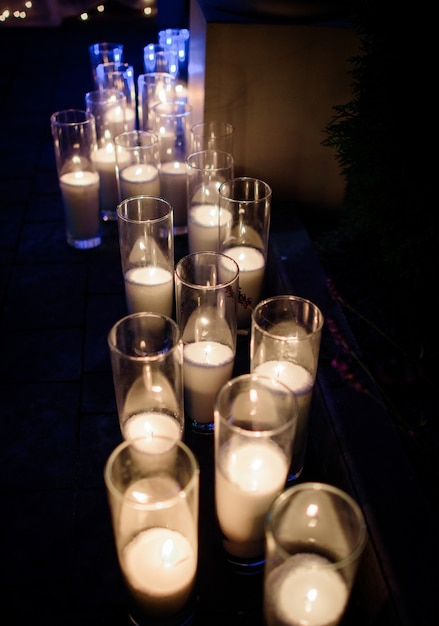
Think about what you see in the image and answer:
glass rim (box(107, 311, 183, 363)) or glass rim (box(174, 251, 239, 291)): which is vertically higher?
glass rim (box(174, 251, 239, 291))

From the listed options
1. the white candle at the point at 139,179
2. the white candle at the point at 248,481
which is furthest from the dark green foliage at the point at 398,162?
the white candle at the point at 248,481

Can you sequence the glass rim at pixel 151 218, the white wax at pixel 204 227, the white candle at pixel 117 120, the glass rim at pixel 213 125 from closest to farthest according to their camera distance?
1. the glass rim at pixel 151 218
2. the white wax at pixel 204 227
3. the glass rim at pixel 213 125
4. the white candle at pixel 117 120

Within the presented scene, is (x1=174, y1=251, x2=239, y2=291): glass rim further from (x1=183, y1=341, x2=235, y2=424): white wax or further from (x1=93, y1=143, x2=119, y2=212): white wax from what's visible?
(x1=93, y1=143, x2=119, y2=212): white wax

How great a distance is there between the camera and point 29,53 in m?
4.76

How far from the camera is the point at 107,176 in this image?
2.69 meters

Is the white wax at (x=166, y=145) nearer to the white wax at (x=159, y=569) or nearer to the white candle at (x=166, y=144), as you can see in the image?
the white candle at (x=166, y=144)

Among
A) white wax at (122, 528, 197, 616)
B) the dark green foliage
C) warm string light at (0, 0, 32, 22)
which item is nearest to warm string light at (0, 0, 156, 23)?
Result: warm string light at (0, 0, 32, 22)

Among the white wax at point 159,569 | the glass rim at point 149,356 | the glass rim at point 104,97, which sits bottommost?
the white wax at point 159,569

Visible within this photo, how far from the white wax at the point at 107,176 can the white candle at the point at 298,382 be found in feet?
4.80

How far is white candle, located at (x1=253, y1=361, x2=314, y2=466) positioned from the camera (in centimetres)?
150

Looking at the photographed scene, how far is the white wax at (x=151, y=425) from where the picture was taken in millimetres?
1505

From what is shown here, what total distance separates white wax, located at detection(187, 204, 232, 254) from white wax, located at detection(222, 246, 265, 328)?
12 centimetres

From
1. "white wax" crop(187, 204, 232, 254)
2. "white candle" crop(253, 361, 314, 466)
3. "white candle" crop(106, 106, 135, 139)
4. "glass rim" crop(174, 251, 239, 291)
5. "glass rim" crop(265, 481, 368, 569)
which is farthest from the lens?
"white candle" crop(106, 106, 135, 139)

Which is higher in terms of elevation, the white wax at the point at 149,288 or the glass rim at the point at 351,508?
the glass rim at the point at 351,508
